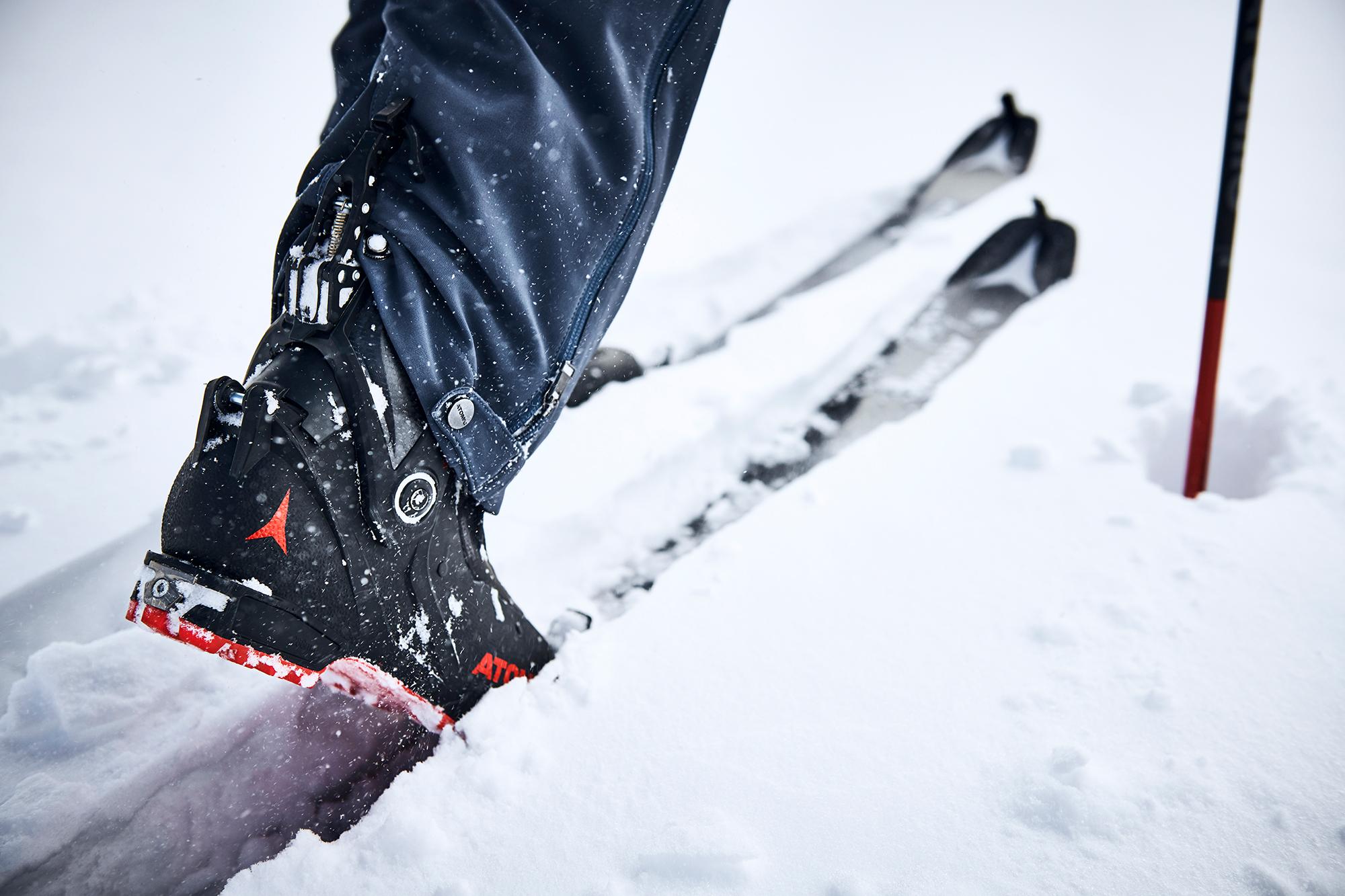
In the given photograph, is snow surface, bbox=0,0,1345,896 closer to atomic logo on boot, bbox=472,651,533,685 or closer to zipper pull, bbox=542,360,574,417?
atomic logo on boot, bbox=472,651,533,685

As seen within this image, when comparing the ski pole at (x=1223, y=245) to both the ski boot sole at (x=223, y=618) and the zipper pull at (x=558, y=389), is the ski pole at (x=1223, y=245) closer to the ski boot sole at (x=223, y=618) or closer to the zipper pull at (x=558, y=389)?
the zipper pull at (x=558, y=389)

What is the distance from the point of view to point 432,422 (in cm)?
60

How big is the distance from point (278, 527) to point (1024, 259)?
5.62 feet

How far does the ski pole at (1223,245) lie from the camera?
106 cm

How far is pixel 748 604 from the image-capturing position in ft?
2.59

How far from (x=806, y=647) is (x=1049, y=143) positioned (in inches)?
113

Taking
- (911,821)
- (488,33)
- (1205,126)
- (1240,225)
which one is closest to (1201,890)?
(911,821)

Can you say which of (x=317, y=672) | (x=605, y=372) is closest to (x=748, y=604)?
(x=317, y=672)

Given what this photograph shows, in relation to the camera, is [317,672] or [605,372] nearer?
[317,672]

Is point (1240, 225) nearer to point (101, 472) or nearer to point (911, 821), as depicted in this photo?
point (911, 821)

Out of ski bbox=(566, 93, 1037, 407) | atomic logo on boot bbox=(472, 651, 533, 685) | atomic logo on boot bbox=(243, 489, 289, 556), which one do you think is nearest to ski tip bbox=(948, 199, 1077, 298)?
ski bbox=(566, 93, 1037, 407)

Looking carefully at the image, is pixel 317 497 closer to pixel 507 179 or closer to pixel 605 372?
pixel 507 179

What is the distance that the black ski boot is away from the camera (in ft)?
1.74

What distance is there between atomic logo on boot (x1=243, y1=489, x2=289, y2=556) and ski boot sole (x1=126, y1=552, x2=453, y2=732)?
38mm
